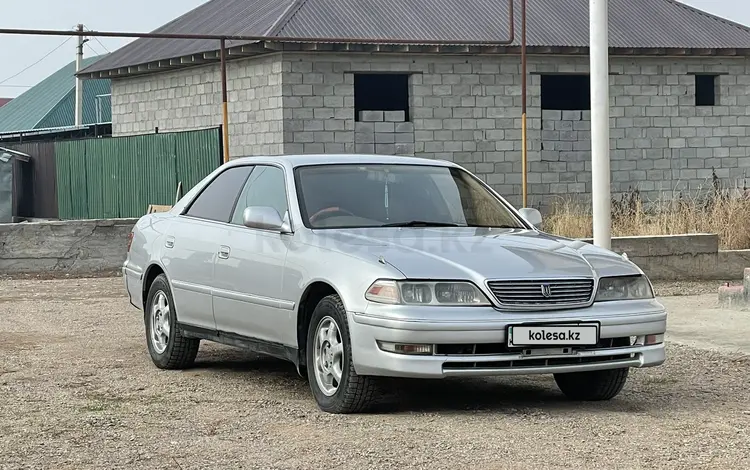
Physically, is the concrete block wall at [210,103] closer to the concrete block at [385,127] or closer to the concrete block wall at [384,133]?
the concrete block wall at [384,133]

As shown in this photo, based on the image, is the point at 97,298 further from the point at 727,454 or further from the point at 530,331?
the point at 727,454

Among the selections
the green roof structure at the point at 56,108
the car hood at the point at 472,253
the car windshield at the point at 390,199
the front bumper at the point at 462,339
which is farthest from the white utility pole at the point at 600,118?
the green roof structure at the point at 56,108

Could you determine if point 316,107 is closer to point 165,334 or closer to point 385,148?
point 385,148

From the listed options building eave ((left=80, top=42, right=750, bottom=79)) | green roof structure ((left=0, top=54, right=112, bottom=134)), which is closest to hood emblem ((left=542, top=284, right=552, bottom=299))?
building eave ((left=80, top=42, right=750, bottom=79))

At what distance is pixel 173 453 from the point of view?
6.38 metres

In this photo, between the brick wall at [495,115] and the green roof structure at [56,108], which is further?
the green roof structure at [56,108]

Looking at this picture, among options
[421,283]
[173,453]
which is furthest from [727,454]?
[173,453]

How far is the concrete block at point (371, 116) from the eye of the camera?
23.3m

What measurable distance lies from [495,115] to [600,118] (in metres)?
11.0

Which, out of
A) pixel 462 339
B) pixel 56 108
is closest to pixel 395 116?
pixel 462 339

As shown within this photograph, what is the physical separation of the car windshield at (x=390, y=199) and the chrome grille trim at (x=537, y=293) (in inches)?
46.9

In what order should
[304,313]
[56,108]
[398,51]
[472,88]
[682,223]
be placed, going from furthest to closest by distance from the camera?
[56,108] → [472,88] → [398,51] → [682,223] → [304,313]

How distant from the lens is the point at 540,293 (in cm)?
724

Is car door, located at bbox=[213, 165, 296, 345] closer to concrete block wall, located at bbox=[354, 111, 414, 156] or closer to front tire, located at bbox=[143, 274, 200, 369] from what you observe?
front tire, located at bbox=[143, 274, 200, 369]
